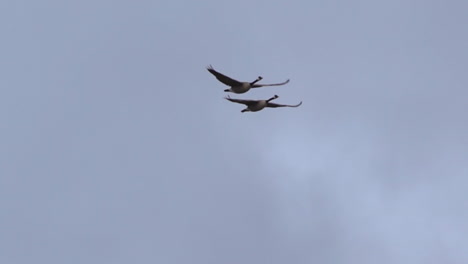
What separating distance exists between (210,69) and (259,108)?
710 centimetres

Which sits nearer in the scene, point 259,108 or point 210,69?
point 210,69

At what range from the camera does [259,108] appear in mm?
69250

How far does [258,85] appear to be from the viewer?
2589 inches

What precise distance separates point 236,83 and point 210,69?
2.66 meters

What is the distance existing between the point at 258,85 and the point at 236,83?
60.1 inches

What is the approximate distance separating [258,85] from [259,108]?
3.79m

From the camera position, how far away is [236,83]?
6531 centimetres

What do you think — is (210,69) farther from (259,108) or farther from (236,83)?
(259,108)

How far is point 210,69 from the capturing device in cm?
6341

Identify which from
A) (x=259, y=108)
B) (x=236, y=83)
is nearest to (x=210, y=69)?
(x=236, y=83)
